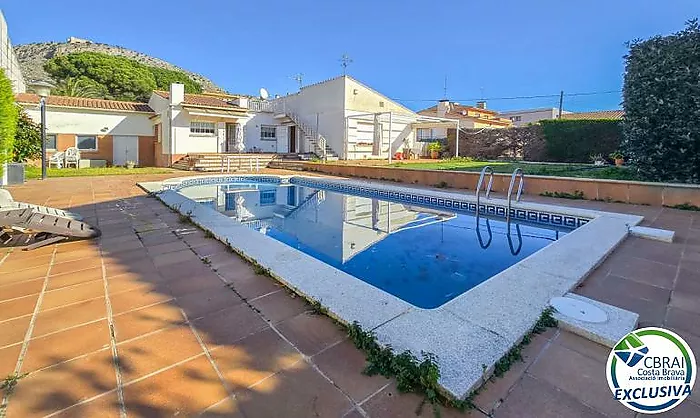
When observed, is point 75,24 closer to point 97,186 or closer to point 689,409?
point 97,186

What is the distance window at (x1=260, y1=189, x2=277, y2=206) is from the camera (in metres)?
10.3

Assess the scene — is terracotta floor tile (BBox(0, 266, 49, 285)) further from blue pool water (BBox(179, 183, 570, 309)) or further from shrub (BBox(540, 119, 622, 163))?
shrub (BBox(540, 119, 622, 163))

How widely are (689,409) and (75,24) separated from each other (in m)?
45.6

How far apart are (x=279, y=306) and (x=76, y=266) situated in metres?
2.62

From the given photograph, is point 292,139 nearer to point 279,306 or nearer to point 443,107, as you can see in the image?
point 443,107

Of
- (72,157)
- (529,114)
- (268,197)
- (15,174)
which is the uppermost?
(529,114)

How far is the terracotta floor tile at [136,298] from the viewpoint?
9.46 ft

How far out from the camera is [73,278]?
11.5 feet

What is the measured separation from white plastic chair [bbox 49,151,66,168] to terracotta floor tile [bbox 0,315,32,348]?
2106cm

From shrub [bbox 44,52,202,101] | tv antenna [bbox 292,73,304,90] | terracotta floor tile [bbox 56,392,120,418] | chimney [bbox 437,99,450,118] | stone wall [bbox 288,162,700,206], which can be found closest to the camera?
terracotta floor tile [bbox 56,392,120,418]

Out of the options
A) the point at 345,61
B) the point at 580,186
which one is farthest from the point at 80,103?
the point at 580,186

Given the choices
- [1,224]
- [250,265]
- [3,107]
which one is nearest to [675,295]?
[250,265]

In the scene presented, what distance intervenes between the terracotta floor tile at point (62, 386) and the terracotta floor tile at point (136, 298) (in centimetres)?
74

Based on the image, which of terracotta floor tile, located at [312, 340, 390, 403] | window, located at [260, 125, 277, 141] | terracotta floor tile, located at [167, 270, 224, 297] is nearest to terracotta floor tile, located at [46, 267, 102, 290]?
terracotta floor tile, located at [167, 270, 224, 297]
